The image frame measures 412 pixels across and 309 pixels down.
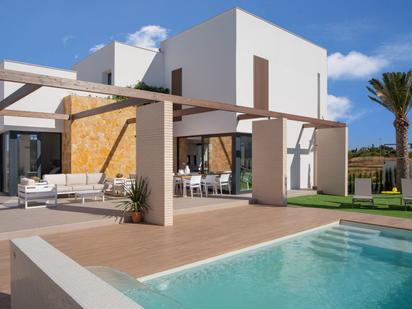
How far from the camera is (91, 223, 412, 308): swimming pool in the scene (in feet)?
14.7

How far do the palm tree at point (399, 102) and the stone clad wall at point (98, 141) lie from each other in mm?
12510

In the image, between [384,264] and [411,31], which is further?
[411,31]

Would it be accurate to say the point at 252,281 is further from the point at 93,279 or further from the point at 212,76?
the point at 212,76

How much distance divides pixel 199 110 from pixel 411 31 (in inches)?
382

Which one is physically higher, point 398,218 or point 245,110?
point 245,110

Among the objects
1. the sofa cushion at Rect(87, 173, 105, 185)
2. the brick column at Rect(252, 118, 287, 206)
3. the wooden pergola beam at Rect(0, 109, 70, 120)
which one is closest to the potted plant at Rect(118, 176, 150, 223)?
the sofa cushion at Rect(87, 173, 105, 185)

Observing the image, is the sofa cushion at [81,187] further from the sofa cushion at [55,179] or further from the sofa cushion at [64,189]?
the sofa cushion at [55,179]

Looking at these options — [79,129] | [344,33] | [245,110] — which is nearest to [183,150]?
[79,129]

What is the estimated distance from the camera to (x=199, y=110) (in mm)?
11570

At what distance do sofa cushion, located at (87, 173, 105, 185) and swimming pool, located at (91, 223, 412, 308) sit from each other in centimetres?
882

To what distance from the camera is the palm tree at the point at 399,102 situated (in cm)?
1541

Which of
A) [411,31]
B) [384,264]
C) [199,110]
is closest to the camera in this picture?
[384,264]

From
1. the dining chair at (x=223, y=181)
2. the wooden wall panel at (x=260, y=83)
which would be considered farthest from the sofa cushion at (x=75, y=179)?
the wooden wall panel at (x=260, y=83)

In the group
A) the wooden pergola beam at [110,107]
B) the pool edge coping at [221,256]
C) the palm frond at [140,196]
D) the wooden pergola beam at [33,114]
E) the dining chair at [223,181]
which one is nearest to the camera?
the pool edge coping at [221,256]
